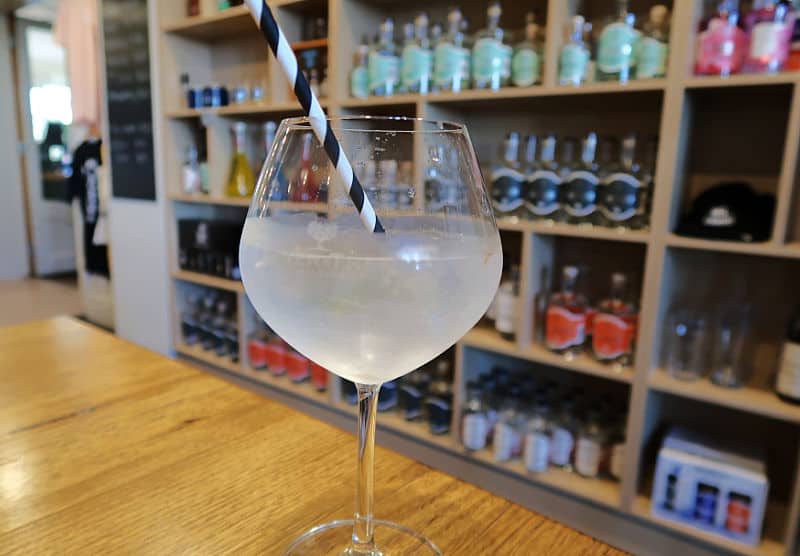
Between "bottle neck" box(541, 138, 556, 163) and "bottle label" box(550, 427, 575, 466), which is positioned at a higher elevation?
"bottle neck" box(541, 138, 556, 163)

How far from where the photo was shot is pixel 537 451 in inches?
61.7

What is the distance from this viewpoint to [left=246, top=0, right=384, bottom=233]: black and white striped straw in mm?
351

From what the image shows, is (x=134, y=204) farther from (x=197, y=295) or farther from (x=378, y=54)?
(x=378, y=54)

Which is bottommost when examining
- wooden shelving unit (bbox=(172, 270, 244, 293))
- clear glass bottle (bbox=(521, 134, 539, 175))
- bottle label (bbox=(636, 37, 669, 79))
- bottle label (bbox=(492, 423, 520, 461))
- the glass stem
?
bottle label (bbox=(492, 423, 520, 461))

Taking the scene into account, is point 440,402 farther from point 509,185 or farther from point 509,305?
point 509,185

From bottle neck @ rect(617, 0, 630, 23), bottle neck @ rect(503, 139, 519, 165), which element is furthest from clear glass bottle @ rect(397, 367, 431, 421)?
bottle neck @ rect(617, 0, 630, 23)

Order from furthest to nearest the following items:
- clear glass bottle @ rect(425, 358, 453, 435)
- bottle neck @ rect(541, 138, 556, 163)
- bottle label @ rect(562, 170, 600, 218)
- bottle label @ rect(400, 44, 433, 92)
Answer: clear glass bottle @ rect(425, 358, 453, 435) < bottle label @ rect(400, 44, 433, 92) < bottle neck @ rect(541, 138, 556, 163) < bottle label @ rect(562, 170, 600, 218)

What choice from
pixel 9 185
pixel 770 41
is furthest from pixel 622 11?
pixel 9 185

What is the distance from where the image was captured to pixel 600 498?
1.49m

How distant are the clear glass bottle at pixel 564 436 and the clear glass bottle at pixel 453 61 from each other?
3.22 feet

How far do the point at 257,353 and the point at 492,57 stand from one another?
1.46 metres

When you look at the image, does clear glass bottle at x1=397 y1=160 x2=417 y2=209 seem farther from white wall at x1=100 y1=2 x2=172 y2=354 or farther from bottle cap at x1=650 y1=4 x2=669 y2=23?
white wall at x1=100 y1=2 x2=172 y2=354

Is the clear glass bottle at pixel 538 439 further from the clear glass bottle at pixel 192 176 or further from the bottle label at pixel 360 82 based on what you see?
the clear glass bottle at pixel 192 176

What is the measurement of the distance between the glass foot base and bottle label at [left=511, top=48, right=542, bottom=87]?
4.35ft
